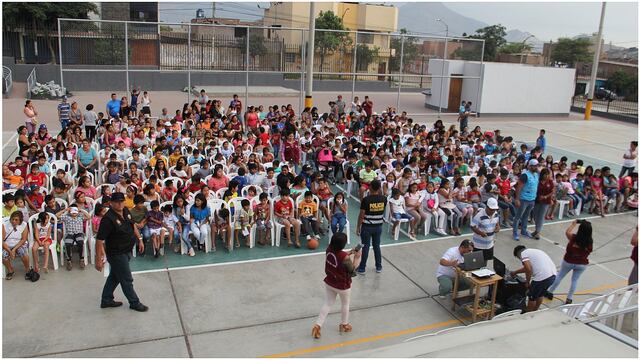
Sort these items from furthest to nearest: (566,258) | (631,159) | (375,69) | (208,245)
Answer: (375,69), (631,159), (208,245), (566,258)

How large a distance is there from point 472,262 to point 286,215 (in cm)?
361

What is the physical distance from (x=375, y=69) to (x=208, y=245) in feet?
57.9

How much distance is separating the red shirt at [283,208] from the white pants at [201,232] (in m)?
1.32

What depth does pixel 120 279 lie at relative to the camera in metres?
7.10

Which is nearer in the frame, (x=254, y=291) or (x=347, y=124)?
(x=254, y=291)

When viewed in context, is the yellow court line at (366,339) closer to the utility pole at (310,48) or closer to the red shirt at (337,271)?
the red shirt at (337,271)

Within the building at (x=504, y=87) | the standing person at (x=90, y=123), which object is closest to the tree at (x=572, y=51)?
the building at (x=504, y=87)

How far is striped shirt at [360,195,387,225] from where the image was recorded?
8.30 metres

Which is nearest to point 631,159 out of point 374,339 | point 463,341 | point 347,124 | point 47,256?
point 347,124

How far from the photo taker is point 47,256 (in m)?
8.23

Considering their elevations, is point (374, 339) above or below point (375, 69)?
below

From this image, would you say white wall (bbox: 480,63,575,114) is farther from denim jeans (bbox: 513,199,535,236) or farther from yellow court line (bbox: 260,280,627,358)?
yellow court line (bbox: 260,280,627,358)

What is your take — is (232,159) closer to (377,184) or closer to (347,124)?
(377,184)

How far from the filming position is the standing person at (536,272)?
24.2 ft
